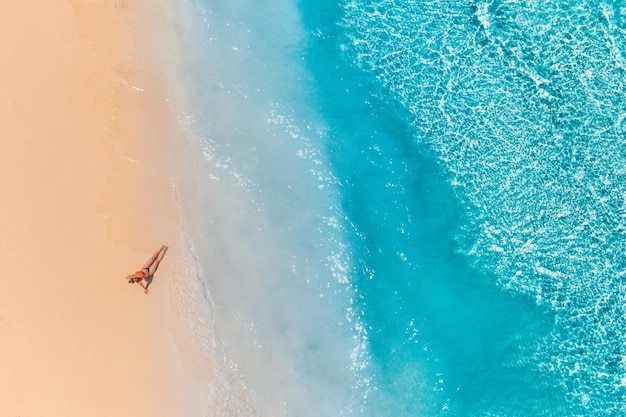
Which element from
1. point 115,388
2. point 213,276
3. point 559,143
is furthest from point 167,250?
point 559,143

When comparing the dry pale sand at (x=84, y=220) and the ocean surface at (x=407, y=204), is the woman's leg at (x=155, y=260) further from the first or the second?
the ocean surface at (x=407, y=204)

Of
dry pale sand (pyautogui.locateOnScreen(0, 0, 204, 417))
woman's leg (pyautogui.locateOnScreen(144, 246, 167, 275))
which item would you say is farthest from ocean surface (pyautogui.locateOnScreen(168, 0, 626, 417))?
dry pale sand (pyautogui.locateOnScreen(0, 0, 204, 417))

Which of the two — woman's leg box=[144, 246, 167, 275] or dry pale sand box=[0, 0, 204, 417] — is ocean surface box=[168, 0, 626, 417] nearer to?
woman's leg box=[144, 246, 167, 275]

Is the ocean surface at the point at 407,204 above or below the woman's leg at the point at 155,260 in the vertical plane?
above

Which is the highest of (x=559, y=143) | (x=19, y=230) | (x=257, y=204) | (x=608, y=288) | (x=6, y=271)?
(x=559, y=143)

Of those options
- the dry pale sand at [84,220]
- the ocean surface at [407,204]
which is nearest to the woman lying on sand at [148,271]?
the dry pale sand at [84,220]

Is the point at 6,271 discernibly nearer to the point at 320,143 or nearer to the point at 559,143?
the point at 320,143

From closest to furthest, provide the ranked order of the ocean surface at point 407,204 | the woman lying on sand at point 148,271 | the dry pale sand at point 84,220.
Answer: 1. the woman lying on sand at point 148,271
2. the dry pale sand at point 84,220
3. the ocean surface at point 407,204
